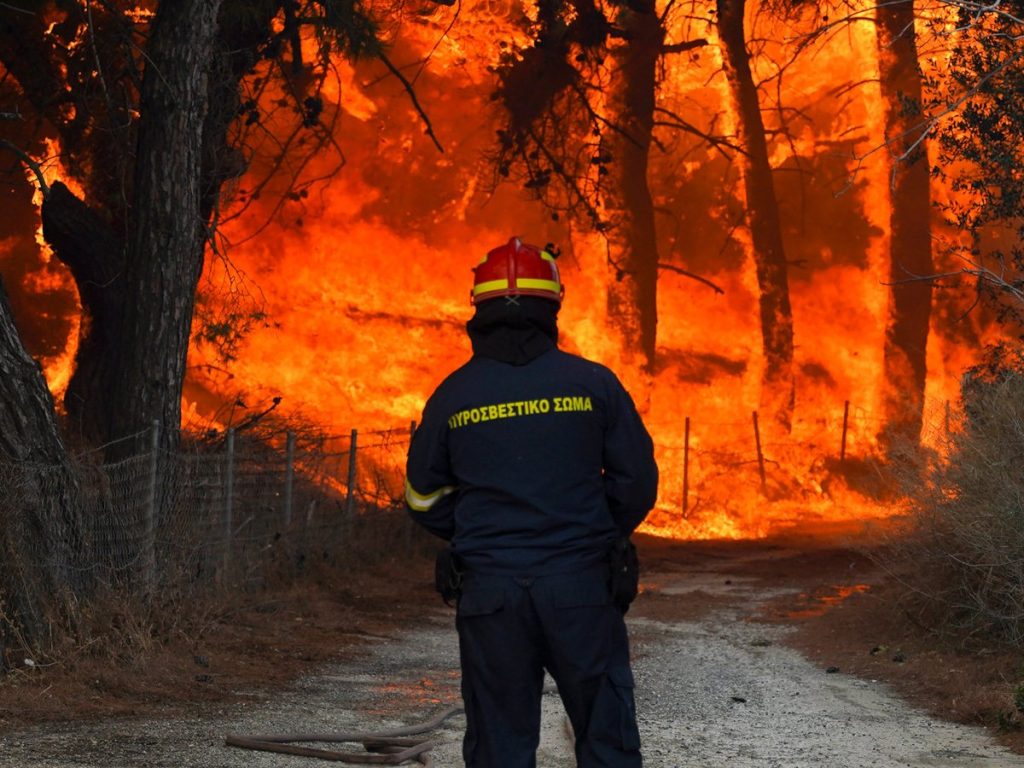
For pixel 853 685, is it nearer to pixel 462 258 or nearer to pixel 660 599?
pixel 660 599

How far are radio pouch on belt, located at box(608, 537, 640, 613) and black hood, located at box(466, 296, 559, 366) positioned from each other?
677mm

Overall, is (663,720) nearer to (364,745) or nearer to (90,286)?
(364,745)

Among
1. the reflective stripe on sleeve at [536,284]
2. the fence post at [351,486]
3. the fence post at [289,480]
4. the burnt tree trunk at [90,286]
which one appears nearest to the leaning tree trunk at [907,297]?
the fence post at [351,486]

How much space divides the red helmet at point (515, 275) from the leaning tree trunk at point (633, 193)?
22.5m

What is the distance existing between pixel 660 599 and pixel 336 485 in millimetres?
4271

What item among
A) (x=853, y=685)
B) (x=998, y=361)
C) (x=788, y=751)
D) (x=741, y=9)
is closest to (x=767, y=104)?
(x=741, y=9)

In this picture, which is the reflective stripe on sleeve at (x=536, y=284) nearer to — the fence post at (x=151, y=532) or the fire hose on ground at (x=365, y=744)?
the fire hose on ground at (x=365, y=744)

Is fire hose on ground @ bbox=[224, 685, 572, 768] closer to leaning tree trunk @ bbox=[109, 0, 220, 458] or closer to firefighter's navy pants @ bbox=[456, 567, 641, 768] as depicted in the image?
firefighter's navy pants @ bbox=[456, 567, 641, 768]

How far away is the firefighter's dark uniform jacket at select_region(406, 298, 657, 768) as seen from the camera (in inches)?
192

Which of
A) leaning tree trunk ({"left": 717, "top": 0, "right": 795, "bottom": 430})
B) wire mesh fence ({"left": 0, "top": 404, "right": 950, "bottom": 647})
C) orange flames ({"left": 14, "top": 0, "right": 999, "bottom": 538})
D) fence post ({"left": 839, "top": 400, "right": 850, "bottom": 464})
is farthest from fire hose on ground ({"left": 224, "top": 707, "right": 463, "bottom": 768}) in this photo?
leaning tree trunk ({"left": 717, "top": 0, "right": 795, "bottom": 430})

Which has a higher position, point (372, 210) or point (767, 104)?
point (767, 104)

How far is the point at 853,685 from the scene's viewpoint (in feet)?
33.9

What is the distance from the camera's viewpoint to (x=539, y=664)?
16.4 ft

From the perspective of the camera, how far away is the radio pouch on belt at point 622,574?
4922 millimetres
